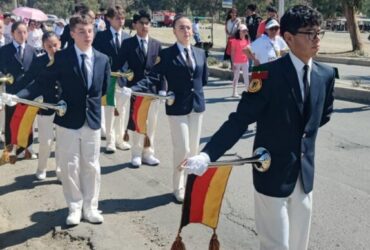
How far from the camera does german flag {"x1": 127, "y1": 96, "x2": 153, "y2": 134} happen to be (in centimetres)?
692

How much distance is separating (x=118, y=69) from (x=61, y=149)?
2740 mm

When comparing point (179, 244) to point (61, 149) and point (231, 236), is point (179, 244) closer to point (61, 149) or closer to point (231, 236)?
point (231, 236)

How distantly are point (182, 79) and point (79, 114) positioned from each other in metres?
1.28

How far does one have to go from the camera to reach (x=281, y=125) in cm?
342

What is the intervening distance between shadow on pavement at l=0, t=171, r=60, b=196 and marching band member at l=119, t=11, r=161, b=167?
51.1 inches

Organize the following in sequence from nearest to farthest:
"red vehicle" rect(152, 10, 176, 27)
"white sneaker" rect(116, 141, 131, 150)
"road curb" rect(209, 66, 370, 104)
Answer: "white sneaker" rect(116, 141, 131, 150)
"road curb" rect(209, 66, 370, 104)
"red vehicle" rect(152, 10, 176, 27)

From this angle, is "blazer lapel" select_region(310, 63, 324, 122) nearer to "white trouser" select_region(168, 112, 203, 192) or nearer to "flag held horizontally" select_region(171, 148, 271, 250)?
"flag held horizontally" select_region(171, 148, 271, 250)

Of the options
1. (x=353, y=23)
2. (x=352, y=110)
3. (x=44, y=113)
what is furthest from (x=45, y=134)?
(x=353, y=23)

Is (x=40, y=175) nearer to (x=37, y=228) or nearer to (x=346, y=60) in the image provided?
(x=37, y=228)

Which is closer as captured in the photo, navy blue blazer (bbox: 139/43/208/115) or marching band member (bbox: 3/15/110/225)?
marching band member (bbox: 3/15/110/225)

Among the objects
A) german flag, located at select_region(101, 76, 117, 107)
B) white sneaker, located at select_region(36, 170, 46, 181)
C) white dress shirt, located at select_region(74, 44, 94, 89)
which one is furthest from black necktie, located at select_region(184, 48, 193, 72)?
white sneaker, located at select_region(36, 170, 46, 181)

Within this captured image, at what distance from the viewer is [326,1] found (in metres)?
23.7

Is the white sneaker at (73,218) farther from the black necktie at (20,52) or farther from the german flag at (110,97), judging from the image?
the black necktie at (20,52)

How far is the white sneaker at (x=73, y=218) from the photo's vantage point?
5.38 metres
